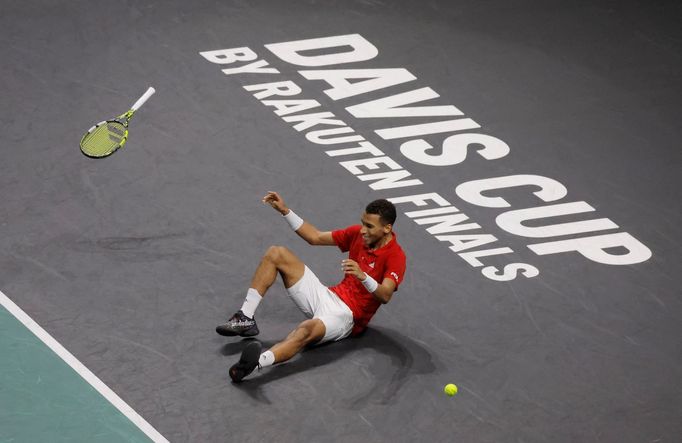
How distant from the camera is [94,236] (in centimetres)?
1282

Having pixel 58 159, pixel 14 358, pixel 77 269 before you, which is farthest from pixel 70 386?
pixel 58 159

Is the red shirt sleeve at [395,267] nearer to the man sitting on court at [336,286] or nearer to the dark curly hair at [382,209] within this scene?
the man sitting on court at [336,286]

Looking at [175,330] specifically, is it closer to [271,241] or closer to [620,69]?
[271,241]

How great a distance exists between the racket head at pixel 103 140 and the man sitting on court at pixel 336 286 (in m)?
1.84

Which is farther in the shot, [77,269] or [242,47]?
[242,47]

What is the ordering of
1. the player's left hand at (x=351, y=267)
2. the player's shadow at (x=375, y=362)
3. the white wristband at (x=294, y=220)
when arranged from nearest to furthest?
the player's left hand at (x=351, y=267) → the player's shadow at (x=375, y=362) → the white wristband at (x=294, y=220)

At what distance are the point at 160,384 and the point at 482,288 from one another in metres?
3.36

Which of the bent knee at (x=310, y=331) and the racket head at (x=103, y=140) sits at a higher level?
the racket head at (x=103, y=140)

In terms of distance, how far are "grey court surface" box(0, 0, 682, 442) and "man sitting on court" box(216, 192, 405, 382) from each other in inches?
9.2

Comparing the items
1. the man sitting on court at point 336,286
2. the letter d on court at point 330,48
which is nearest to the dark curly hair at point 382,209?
the man sitting on court at point 336,286

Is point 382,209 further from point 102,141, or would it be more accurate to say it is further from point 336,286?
point 102,141

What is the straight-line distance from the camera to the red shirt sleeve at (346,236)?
1179 centimetres

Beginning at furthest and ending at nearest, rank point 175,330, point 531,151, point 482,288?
point 531,151
point 482,288
point 175,330

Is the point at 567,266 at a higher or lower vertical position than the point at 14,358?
higher
